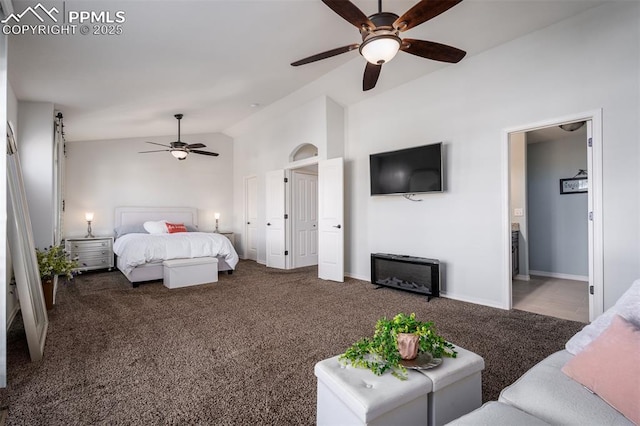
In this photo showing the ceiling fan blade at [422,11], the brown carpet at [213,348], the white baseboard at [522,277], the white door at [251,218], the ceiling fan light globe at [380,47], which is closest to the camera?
the brown carpet at [213,348]

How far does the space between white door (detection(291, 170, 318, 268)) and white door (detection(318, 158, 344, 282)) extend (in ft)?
3.63

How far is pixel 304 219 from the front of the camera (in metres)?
6.45

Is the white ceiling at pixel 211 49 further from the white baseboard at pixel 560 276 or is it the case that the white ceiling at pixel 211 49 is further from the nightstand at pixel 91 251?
the white baseboard at pixel 560 276

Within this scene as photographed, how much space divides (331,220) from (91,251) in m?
4.49

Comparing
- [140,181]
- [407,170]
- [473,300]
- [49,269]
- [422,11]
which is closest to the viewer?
[422,11]

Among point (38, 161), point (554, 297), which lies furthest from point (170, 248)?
point (554, 297)

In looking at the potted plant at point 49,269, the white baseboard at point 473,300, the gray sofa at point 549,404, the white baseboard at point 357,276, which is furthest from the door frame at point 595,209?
the potted plant at point 49,269

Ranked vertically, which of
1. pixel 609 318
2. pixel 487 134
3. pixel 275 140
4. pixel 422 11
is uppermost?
pixel 275 140

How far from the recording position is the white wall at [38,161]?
12.3 ft

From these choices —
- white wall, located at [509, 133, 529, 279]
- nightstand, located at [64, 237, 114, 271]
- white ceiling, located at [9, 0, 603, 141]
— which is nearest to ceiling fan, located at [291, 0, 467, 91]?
white ceiling, located at [9, 0, 603, 141]

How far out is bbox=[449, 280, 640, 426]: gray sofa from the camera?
3.27 feet

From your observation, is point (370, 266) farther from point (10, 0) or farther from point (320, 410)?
point (10, 0)

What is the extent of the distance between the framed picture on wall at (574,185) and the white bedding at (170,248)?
581cm

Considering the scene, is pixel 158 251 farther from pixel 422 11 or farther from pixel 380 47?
pixel 422 11
